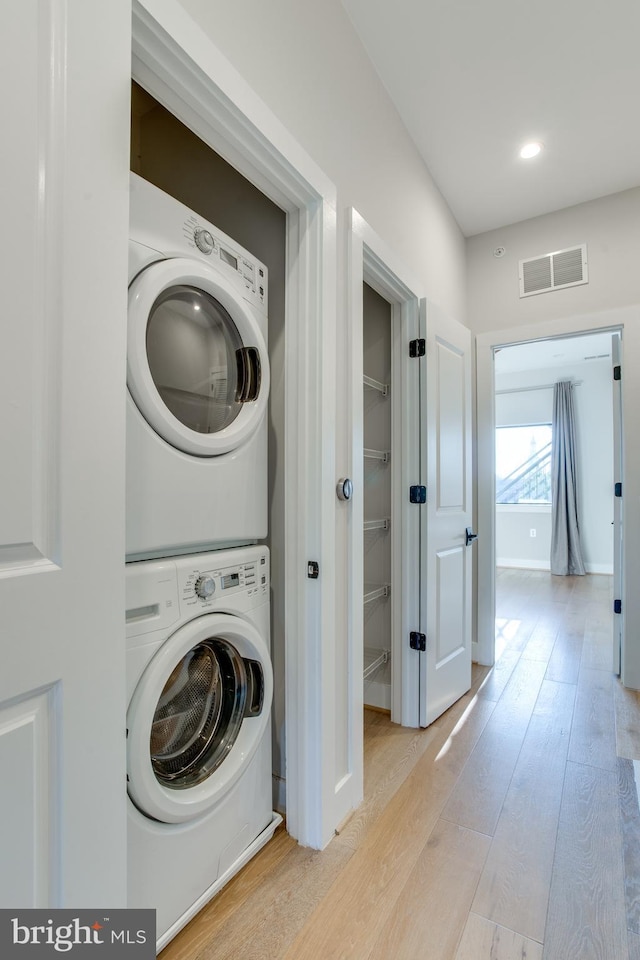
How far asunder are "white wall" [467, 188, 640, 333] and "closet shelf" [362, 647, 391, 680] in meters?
2.18

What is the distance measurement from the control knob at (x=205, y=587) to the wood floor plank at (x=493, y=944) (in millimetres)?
1044

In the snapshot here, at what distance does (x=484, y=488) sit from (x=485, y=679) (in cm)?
118

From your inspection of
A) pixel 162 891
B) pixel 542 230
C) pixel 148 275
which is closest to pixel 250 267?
pixel 148 275

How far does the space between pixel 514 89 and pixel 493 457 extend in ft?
6.21

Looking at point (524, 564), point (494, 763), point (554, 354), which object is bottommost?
point (494, 763)

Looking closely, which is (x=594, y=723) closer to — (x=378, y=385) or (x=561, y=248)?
(x=378, y=385)

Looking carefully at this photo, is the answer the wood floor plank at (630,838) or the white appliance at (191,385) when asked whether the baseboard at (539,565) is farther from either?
the white appliance at (191,385)

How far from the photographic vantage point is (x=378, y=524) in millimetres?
2379

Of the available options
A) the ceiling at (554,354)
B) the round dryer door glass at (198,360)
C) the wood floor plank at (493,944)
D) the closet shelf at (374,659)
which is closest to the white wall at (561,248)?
the ceiling at (554,354)

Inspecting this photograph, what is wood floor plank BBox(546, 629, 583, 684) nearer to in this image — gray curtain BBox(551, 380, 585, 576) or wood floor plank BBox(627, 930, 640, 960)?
wood floor plank BBox(627, 930, 640, 960)

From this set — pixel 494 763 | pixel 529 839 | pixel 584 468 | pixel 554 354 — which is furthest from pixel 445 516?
pixel 584 468

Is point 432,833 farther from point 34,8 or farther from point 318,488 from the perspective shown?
point 34,8

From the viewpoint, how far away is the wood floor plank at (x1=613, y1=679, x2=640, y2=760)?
6.46 feet

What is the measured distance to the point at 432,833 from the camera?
1.48 metres
